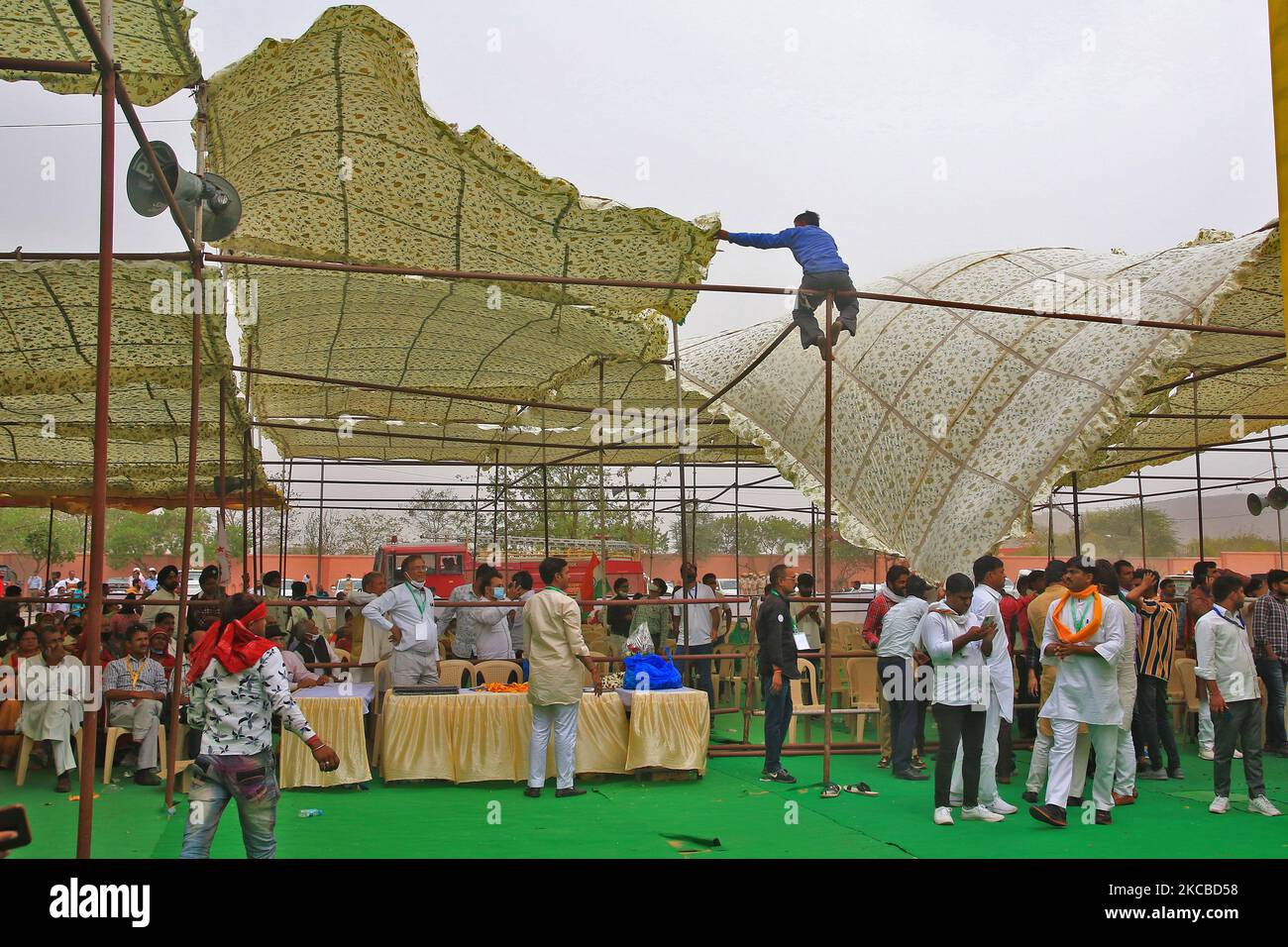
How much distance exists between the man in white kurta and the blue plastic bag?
372 centimetres

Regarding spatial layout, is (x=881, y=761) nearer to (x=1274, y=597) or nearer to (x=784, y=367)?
(x=1274, y=597)

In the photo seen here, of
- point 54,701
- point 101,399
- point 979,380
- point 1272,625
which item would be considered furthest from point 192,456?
point 1272,625

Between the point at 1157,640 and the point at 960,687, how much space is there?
221cm

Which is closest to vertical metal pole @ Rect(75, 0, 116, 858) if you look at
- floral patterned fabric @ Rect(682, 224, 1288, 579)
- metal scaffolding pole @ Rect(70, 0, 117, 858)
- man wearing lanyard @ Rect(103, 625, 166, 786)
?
metal scaffolding pole @ Rect(70, 0, 117, 858)

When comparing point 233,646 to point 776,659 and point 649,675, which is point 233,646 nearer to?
point 649,675

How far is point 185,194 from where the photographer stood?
20.9ft

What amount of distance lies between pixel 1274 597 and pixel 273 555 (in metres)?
41.9

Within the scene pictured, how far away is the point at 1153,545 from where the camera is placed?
53.8m

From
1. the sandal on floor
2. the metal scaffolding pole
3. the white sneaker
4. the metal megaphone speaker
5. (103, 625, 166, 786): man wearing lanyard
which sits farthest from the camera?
(103, 625, 166, 786): man wearing lanyard

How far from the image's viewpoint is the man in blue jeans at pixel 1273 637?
8781 millimetres

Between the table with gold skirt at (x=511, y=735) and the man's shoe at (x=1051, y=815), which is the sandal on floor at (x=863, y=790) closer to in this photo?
the table with gold skirt at (x=511, y=735)

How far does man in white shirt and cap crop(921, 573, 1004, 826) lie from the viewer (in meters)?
→ 6.67

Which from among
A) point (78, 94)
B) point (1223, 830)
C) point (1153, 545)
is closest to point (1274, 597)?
point (1223, 830)

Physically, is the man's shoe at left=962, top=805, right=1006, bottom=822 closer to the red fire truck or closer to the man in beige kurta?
the man in beige kurta
